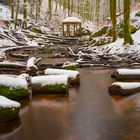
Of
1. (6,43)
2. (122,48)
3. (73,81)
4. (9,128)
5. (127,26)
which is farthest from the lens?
(6,43)

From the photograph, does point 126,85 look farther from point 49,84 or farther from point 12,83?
point 12,83

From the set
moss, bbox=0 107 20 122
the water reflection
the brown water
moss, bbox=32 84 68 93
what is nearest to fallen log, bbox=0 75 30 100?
the brown water

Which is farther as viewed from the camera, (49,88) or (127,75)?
(127,75)

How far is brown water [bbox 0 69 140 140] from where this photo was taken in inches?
293

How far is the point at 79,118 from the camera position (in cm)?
873

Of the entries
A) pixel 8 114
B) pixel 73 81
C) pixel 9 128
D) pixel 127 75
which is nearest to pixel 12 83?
pixel 8 114

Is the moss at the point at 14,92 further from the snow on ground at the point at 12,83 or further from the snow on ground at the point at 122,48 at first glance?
the snow on ground at the point at 122,48

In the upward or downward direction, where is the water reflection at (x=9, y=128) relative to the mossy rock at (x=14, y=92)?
downward

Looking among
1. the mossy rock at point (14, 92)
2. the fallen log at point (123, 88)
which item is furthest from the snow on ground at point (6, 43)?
the fallen log at point (123, 88)

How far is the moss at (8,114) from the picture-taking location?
824 centimetres

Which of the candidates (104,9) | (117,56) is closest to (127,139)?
(117,56)

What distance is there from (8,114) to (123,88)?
407 centimetres

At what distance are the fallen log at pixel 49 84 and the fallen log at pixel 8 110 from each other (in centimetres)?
265

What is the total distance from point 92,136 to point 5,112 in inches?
85.2
